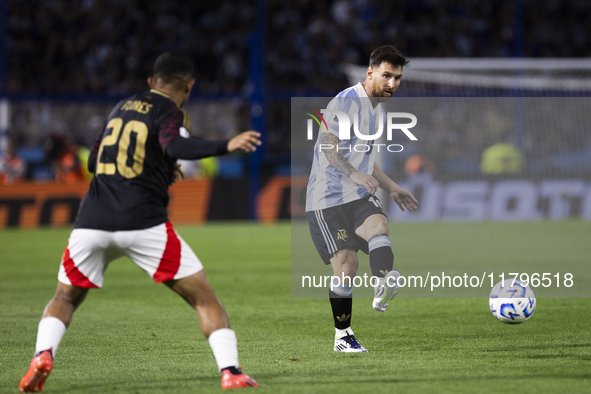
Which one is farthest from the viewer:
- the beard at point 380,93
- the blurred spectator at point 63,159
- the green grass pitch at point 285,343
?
the blurred spectator at point 63,159

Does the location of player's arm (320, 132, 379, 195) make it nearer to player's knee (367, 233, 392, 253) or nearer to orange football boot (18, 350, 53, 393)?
player's knee (367, 233, 392, 253)

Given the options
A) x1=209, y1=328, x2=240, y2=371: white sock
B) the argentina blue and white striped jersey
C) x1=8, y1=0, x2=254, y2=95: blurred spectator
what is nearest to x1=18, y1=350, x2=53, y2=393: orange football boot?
x1=209, y1=328, x2=240, y2=371: white sock

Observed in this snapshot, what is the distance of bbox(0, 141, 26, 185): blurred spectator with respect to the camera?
17859 mm

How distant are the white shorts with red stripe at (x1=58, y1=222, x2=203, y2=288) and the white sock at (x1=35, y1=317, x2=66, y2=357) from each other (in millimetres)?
227

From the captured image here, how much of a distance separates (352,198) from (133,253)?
6.17 feet

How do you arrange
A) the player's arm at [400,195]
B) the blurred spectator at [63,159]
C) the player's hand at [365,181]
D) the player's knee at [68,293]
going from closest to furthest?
the player's knee at [68,293]
the player's hand at [365,181]
the player's arm at [400,195]
the blurred spectator at [63,159]

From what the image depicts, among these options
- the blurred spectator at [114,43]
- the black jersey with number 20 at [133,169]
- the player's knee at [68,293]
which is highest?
the blurred spectator at [114,43]

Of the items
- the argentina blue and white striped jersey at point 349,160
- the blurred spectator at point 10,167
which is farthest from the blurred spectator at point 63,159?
the argentina blue and white striped jersey at point 349,160

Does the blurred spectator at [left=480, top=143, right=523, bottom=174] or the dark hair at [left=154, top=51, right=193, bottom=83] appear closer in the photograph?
the dark hair at [left=154, top=51, right=193, bottom=83]

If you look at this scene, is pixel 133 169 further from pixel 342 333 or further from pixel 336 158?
pixel 342 333

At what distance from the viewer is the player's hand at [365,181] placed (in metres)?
5.45

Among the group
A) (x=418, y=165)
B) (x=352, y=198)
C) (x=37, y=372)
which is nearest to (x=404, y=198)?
(x=352, y=198)

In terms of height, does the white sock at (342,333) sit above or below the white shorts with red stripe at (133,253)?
below

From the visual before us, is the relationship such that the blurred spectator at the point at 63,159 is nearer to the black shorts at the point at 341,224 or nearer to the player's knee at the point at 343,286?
the black shorts at the point at 341,224
